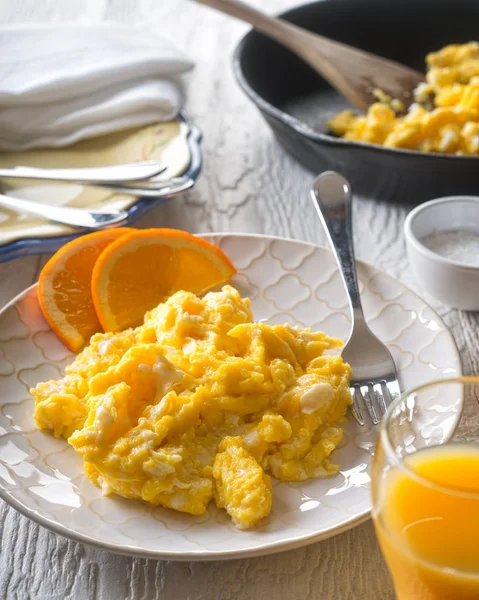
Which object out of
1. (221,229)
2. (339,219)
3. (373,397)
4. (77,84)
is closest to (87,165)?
(77,84)

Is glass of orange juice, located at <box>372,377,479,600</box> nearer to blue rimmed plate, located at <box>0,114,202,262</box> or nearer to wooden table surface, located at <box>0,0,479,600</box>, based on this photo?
wooden table surface, located at <box>0,0,479,600</box>

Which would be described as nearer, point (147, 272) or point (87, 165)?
point (147, 272)

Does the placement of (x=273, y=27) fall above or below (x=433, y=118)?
above

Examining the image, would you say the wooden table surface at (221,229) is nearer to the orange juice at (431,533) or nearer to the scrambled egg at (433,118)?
the scrambled egg at (433,118)

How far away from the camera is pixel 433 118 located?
7.30ft

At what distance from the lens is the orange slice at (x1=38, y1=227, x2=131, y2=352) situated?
1.67 metres

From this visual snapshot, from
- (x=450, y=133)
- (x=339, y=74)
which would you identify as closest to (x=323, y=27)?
(x=339, y=74)

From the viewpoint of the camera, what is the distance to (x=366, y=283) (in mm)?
1773

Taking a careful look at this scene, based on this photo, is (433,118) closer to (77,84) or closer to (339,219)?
(339,219)

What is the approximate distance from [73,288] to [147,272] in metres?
0.16

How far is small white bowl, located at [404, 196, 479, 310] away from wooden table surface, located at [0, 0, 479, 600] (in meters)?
0.07

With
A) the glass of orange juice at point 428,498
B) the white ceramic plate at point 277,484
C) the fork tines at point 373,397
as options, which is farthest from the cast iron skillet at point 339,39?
the glass of orange juice at point 428,498

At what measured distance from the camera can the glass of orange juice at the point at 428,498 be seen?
0.90m

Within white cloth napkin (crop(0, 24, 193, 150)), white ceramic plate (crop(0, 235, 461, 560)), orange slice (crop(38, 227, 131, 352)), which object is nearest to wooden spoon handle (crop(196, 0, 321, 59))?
white cloth napkin (crop(0, 24, 193, 150))
